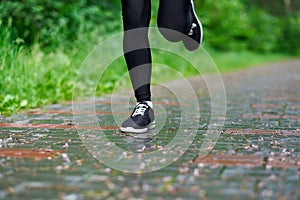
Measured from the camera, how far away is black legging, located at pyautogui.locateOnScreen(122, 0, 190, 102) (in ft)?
12.1

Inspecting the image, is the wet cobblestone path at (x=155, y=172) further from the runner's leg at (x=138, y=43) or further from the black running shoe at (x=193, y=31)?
the black running shoe at (x=193, y=31)

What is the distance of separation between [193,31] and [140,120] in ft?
2.87

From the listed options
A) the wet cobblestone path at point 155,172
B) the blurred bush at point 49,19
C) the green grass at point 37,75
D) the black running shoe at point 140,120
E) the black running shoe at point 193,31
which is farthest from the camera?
the blurred bush at point 49,19

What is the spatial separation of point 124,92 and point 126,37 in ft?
12.1

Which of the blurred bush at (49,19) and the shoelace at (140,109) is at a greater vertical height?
the blurred bush at (49,19)

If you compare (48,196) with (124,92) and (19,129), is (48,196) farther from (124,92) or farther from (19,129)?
(124,92)

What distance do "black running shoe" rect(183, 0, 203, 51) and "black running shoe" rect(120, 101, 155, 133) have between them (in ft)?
2.16

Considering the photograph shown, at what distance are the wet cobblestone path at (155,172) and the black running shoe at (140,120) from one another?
11cm

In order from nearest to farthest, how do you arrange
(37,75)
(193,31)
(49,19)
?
(193,31) → (37,75) → (49,19)

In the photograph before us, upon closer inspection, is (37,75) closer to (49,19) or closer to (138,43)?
(49,19)

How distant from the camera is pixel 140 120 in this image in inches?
145

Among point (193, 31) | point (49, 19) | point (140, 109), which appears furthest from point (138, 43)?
point (49, 19)

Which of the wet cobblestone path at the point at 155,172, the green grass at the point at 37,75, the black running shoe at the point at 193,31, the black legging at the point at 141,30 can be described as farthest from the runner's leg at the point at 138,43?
the green grass at the point at 37,75

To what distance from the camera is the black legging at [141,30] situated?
3678 millimetres
